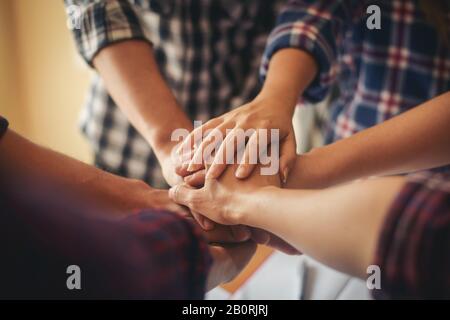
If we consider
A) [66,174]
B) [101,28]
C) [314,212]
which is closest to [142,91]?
[101,28]

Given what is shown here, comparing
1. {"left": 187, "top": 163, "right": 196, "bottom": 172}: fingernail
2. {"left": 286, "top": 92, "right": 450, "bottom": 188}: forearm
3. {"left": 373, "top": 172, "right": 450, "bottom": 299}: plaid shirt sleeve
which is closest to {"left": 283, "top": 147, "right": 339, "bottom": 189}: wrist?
{"left": 286, "top": 92, "right": 450, "bottom": 188}: forearm

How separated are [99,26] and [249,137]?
0.27m

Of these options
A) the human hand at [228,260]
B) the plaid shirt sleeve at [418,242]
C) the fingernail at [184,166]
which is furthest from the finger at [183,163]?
the plaid shirt sleeve at [418,242]

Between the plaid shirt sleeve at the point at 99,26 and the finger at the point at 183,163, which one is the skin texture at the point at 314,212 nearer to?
the finger at the point at 183,163

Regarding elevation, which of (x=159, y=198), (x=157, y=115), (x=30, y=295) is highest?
(x=157, y=115)

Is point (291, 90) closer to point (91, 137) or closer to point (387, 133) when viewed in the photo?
point (387, 133)

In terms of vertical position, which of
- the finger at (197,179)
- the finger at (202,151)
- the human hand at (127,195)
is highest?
the finger at (202,151)

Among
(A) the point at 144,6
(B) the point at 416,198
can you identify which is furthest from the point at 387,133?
(A) the point at 144,6

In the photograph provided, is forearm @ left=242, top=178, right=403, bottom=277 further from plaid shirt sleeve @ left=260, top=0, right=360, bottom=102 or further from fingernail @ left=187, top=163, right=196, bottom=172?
plaid shirt sleeve @ left=260, top=0, right=360, bottom=102

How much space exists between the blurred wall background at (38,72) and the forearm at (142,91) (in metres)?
0.06

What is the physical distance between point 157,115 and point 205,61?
13 cm

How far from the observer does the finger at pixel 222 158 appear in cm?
45

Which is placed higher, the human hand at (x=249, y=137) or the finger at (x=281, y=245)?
the human hand at (x=249, y=137)

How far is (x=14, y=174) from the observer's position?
13.3 inches
